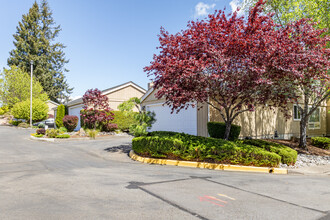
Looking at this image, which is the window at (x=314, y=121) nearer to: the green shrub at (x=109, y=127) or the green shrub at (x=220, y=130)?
the green shrub at (x=220, y=130)

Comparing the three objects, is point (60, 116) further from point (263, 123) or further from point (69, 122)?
point (263, 123)

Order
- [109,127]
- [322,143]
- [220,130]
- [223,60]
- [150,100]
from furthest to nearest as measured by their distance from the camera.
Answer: [109,127] < [150,100] < [322,143] < [220,130] < [223,60]

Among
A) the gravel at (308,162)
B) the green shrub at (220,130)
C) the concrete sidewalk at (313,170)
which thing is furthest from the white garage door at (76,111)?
the concrete sidewalk at (313,170)

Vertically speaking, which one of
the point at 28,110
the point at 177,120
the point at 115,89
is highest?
the point at 115,89

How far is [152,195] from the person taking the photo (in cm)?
486

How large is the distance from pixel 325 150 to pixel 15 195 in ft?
52.7

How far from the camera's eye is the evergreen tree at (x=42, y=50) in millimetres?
50406

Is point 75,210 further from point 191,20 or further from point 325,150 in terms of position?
point 325,150

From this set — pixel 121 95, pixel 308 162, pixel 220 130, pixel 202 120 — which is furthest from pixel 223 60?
pixel 121 95

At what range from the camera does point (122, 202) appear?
4430 millimetres

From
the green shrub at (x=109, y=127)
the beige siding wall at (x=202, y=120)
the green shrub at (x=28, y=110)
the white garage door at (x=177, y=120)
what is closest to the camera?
the beige siding wall at (x=202, y=120)

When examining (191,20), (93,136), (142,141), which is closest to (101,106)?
(93,136)

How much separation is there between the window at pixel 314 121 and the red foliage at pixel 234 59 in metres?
14.0

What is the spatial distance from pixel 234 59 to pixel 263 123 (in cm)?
933
